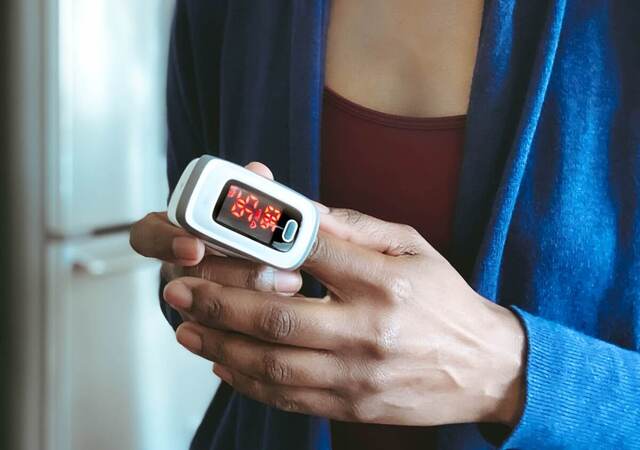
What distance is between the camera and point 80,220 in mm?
1202

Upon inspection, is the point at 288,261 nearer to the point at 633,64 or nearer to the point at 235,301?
the point at 235,301

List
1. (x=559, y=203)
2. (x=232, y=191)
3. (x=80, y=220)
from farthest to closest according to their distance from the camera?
(x=80, y=220) < (x=559, y=203) < (x=232, y=191)

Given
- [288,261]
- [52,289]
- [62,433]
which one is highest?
[288,261]

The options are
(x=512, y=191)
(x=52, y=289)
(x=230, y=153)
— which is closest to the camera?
(x=512, y=191)

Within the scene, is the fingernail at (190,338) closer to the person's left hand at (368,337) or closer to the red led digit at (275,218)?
the person's left hand at (368,337)

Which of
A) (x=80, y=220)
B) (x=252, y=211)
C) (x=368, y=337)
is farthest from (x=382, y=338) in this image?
(x=80, y=220)

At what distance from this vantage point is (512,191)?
0.50m

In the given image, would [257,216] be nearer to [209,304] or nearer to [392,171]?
[209,304]

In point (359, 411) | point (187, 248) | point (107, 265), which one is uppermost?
point (187, 248)

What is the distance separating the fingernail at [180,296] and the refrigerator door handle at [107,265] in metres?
0.85

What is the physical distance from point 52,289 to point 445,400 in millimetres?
917

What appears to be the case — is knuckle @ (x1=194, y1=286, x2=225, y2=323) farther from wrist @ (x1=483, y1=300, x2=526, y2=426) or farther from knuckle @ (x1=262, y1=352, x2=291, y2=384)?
wrist @ (x1=483, y1=300, x2=526, y2=426)

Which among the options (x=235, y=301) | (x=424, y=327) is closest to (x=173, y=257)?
(x=235, y=301)

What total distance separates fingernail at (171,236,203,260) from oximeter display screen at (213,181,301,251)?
1.4 inches
